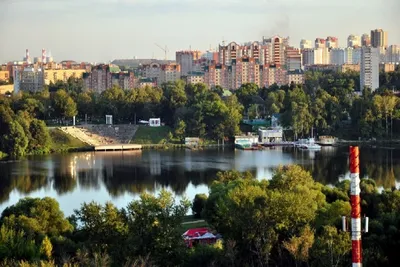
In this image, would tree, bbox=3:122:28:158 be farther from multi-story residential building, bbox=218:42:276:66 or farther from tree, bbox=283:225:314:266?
multi-story residential building, bbox=218:42:276:66

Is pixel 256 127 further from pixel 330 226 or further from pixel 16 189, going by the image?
pixel 330 226

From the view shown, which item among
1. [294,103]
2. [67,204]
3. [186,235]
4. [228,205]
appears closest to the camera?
[228,205]

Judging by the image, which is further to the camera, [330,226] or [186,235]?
[186,235]

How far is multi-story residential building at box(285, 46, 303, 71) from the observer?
25719 millimetres

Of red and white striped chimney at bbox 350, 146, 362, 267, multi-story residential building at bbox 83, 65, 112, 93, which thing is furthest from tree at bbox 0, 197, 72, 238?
multi-story residential building at bbox 83, 65, 112, 93

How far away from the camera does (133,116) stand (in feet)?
54.5

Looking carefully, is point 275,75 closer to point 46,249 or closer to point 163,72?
point 163,72

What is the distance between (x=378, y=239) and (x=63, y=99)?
1179 centimetres

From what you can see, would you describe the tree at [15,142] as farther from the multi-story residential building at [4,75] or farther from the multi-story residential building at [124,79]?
the multi-story residential building at [4,75]

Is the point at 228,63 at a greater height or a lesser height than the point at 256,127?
greater

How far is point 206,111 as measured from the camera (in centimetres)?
1536

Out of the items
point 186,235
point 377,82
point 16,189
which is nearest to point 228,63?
point 377,82

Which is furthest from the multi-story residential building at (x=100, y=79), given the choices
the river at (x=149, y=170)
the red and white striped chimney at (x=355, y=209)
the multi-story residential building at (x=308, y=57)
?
the red and white striped chimney at (x=355, y=209)

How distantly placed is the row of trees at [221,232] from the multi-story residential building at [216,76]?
16.9m
